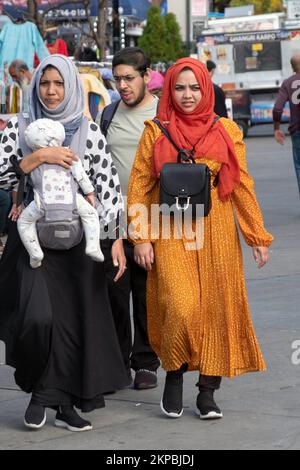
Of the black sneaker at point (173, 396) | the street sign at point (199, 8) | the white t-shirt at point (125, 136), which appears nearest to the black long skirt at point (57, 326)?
the black sneaker at point (173, 396)

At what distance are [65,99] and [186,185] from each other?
0.68m

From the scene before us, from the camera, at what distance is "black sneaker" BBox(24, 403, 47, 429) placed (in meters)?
5.88

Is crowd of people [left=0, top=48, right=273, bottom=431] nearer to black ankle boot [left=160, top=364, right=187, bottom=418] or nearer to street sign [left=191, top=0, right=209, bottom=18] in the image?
black ankle boot [left=160, top=364, right=187, bottom=418]

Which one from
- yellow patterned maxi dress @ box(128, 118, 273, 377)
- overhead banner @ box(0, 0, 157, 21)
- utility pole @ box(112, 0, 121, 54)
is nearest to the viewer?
yellow patterned maxi dress @ box(128, 118, 273, 377)

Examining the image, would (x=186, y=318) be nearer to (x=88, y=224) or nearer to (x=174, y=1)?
(x=88, y=224)

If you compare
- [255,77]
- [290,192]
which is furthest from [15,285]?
[255,77]

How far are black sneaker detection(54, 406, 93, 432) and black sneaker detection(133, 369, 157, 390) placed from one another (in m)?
0.89

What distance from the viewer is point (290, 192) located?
56.7 ft

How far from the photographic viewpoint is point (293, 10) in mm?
34469

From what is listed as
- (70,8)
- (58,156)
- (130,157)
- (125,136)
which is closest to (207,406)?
(58,156)

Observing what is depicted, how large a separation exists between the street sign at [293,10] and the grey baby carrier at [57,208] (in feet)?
94.9

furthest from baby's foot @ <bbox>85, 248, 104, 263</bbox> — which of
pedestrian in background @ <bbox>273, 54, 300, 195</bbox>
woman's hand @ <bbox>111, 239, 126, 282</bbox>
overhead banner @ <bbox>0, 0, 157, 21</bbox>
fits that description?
overhead banner @ <bbox>0, 0, 157, 21</bbox>

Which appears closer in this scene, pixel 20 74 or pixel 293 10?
pixel 20 74

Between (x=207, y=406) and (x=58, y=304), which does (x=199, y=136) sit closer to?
(x=58, y=304)
